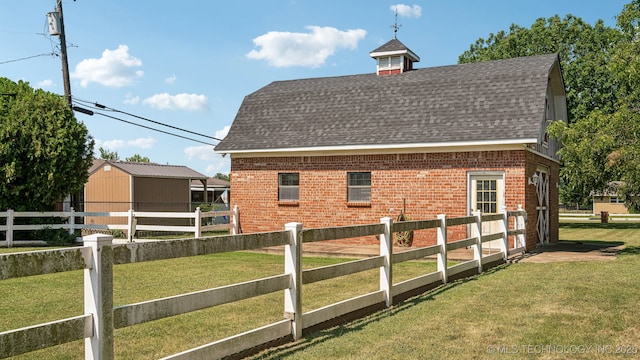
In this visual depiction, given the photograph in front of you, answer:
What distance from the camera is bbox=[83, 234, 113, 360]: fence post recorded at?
4.22m

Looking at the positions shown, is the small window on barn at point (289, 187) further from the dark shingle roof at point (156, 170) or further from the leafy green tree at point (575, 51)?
the leafy green tree at point (575, 51)

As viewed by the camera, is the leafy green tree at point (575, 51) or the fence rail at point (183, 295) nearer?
the fence rail at point (183, 295)

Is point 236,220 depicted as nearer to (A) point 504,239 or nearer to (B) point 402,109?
(B) point 402,109

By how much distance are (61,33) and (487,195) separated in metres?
17.5

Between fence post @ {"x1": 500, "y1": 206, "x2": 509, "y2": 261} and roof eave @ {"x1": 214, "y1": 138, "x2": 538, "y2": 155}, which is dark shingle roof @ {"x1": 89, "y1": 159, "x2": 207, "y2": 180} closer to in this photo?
roof eave @ {"x1": 214, "y1": 138, "x2": 538, "y2": 155}

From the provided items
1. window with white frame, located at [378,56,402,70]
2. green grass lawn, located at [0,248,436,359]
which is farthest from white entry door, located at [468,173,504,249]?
window with white frame, located at [378,56,402,70]

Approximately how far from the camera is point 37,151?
20.1m

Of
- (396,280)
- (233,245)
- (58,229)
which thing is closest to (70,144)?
(58,229)

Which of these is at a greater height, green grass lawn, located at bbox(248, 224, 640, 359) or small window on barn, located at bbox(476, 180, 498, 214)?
small window on barn, located at bbox(476, 180, 498, 214)

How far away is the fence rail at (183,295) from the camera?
155 inches

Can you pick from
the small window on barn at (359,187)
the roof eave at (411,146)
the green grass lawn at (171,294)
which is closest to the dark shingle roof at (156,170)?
the roof eave at (411,146)

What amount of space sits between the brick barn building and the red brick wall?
3cm

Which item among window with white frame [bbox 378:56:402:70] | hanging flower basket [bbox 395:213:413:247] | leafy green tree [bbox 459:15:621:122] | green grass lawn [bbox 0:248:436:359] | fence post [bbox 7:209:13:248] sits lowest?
green grass lawn [bbox 0:248:436:359]

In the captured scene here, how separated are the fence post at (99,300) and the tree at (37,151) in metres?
17.5
